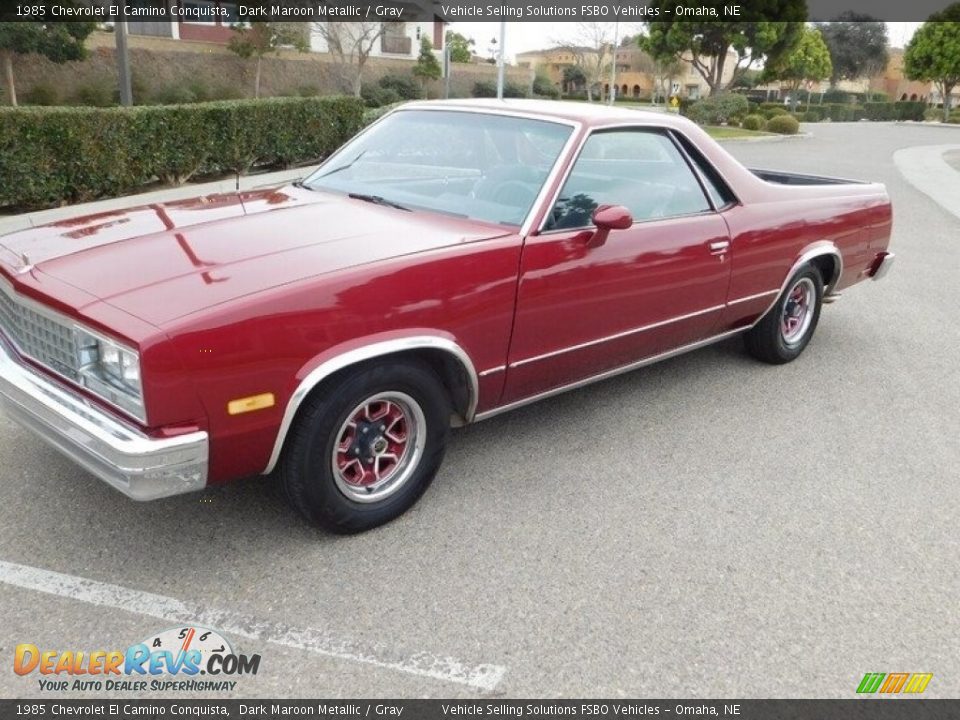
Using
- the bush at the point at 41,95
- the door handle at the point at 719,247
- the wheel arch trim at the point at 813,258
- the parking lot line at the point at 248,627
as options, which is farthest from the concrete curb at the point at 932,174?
the bush at the point at 41,95

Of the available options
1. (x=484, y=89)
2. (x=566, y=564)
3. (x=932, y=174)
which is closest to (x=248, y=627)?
(x=566, y=564)

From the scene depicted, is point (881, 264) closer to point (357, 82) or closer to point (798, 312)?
point (798, 312)

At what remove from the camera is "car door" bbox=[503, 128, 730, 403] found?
3523 mm

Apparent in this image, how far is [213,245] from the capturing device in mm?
3082

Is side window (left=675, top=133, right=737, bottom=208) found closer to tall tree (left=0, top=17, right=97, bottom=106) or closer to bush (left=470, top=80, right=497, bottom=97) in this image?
tall tree (left=0, top=17, right=97, bottom=106)

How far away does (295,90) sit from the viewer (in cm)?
3691

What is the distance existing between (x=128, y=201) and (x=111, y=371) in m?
8.26

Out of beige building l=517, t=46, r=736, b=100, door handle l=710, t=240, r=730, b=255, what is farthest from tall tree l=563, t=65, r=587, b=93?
door handle l=710, t=240, r=730, b=255

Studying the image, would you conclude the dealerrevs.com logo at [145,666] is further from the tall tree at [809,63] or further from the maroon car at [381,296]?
the tall tree at [809,63]

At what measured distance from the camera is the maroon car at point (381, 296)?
2.62 m

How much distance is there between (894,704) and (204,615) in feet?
7.12

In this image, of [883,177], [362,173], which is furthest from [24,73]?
[362,173]

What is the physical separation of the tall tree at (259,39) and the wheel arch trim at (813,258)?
106 ft

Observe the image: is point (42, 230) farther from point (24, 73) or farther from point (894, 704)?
point (24, 73)
